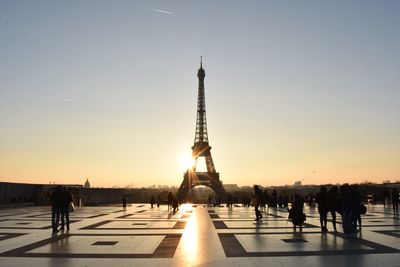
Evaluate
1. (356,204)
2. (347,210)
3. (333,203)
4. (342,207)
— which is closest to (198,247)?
(347,210)

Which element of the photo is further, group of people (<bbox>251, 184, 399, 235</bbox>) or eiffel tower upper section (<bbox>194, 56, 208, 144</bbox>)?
eiffel tower upper section (<bbox>194, 56, 208, 144</bbox>)

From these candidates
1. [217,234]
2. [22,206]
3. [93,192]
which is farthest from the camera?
[93,192]

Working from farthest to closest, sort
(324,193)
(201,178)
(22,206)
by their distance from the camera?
1. (201,178)
2. (22,206)
3. (324,193)

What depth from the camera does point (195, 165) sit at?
9144 centimetres

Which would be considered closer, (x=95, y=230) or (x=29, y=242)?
(x=29, y=242)

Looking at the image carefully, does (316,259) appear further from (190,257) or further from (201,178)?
(201,178)

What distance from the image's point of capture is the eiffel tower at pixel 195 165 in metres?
87.1

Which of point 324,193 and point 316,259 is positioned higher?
point 324,193

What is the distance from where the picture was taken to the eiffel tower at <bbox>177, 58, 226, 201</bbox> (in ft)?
286

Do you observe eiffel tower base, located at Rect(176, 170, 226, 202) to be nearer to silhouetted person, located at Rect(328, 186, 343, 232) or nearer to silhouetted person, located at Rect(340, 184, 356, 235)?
silhouetted person, located at Rect(328, 186, 343, 232)

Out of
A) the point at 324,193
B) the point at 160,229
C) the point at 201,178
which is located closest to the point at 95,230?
the point at 160,229

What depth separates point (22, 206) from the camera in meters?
36.3

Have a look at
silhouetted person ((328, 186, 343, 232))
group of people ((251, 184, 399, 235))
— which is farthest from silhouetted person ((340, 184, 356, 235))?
silhouetted person ((328, 186, 343, 232))

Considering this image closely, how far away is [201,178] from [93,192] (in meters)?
40.8
